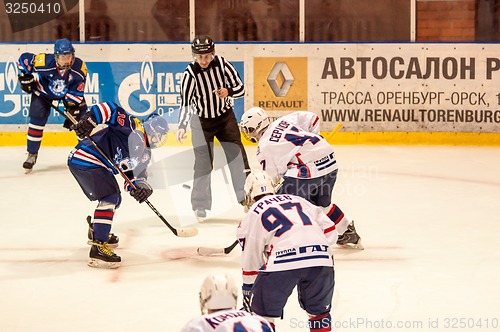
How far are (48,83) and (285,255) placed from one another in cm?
545

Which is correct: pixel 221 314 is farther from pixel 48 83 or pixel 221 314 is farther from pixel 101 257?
pixel 48 83

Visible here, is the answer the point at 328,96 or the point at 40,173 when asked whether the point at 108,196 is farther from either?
the point at 328,96

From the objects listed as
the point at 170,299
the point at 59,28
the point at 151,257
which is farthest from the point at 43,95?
the point at 170,299

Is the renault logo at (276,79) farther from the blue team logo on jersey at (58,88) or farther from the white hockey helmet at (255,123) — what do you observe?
the white hockey helmet at (255,123)

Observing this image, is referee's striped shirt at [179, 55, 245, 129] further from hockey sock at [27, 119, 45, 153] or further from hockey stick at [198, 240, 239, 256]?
hockey sock at [27, 119, 45, 153]

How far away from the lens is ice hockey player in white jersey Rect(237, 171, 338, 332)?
146 inches

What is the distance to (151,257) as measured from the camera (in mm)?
5887

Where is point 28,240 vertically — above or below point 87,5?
below

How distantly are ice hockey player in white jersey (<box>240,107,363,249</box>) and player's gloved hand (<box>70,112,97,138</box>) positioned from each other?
0.79 m

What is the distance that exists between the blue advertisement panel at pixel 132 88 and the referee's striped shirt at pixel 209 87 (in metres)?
3.15

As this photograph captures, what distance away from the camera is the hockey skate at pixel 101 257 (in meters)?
5.58

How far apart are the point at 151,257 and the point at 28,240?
2.90 feet

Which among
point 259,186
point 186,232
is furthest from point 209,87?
point 259,186

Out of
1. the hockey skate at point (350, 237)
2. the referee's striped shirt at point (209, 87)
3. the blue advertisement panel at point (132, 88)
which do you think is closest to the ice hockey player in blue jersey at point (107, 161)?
the hockey skate at point (350, 237)
